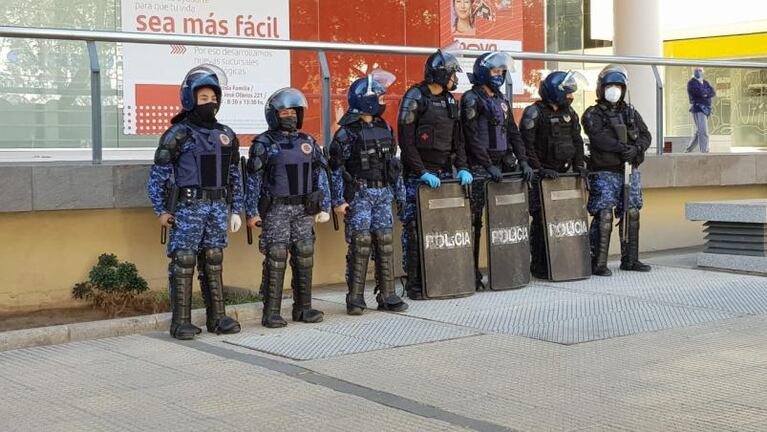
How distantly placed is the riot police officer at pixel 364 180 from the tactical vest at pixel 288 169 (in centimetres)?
50

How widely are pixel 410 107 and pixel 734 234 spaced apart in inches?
166

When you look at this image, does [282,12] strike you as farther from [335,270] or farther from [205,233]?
[205,233]

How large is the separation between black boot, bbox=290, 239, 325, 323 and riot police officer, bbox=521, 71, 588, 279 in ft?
9.71

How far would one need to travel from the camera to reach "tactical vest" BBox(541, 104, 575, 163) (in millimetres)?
10797

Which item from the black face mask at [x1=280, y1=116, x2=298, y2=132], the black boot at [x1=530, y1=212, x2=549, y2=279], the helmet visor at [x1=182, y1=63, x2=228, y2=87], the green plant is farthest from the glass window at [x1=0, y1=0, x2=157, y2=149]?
the black boot at [x1=530, y1=212, x2=549, y2=279]

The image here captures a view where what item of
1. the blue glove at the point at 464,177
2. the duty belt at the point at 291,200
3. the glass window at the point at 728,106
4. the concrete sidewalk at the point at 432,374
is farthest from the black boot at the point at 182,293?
the glass window at the point at 728,106

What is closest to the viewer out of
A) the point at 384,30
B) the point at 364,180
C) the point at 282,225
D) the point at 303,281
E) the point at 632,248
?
the point at 282,225

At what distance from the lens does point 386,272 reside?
9234 millimetres

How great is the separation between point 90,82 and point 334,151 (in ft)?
7.07

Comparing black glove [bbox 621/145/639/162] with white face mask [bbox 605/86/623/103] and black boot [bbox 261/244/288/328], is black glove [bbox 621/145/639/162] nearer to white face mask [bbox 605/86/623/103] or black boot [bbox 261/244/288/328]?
white face mask [bbox 605/86/623/103]

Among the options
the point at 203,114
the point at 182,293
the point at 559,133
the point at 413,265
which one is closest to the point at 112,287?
the point at 182,293

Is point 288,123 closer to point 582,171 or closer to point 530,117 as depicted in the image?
point 530,117

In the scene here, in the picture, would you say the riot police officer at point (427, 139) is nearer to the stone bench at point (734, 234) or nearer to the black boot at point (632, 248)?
the black boot at point (632, 248)

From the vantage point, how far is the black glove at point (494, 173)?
1008 cm
